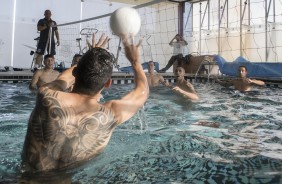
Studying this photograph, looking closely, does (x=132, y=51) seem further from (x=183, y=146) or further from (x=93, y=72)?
(x=183, y=146)

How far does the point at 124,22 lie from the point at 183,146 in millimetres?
1255

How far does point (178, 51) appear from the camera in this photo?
44.2 feet

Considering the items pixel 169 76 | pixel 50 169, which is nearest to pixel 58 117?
pixel 50 169

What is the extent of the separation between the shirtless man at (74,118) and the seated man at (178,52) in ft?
34.7

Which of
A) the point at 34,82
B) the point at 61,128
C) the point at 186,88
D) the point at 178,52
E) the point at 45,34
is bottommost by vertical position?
the point at 61,128

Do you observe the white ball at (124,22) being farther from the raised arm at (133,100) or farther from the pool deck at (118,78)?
the pool deck at (118,78)

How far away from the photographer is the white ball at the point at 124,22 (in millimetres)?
2559

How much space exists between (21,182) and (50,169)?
175mm

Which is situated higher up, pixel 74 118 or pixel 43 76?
pixel 43 76

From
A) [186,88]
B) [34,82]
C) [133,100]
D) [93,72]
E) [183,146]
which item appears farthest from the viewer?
[34,82]

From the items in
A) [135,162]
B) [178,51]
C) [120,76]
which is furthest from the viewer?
[178,51]

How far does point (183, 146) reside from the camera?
9.74 ft

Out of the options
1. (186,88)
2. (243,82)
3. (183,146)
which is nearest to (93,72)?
(183,146)

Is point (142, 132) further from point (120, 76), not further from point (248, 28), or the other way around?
point (248, 28)
